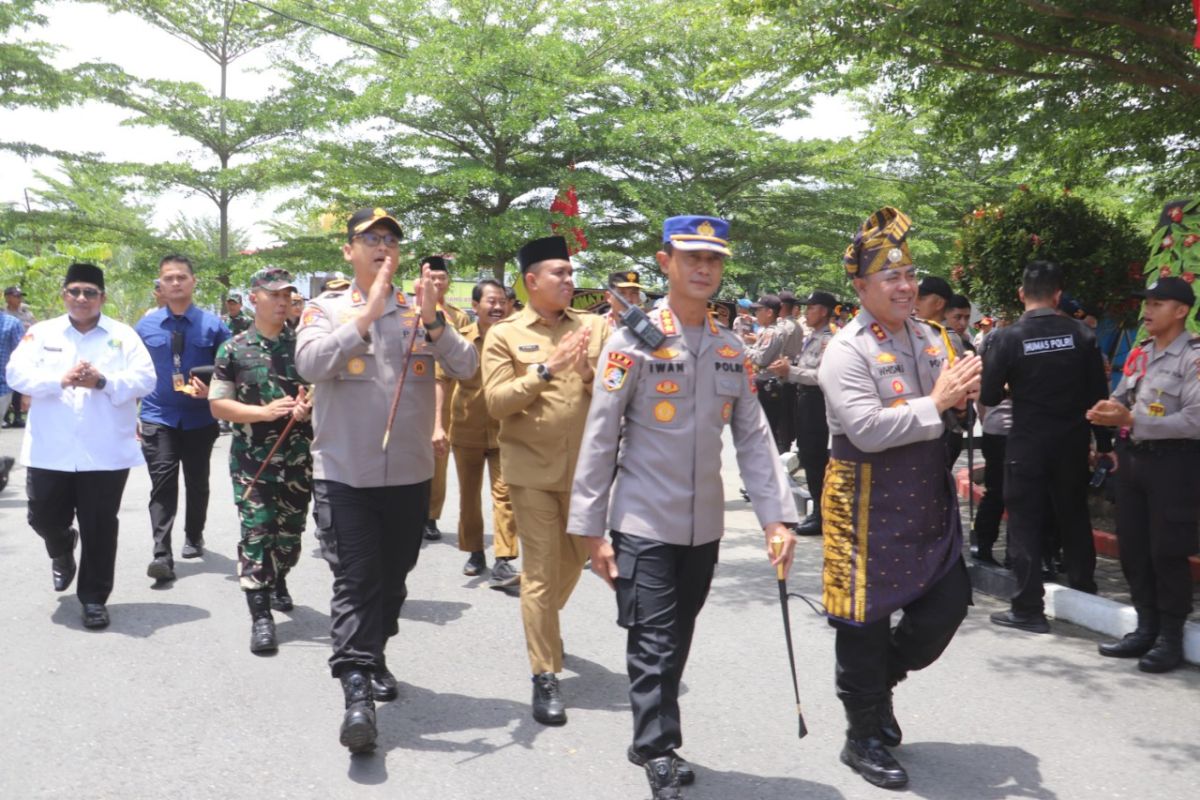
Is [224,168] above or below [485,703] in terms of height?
above

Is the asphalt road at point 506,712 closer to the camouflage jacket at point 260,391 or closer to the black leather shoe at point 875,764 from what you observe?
the black leather shoe at point 875,764

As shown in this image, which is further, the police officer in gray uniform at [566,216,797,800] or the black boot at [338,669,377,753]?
the black boot at [338,669,377,753]

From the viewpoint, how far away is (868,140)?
939 centimetres

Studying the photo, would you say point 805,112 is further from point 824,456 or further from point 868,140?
point 824,456

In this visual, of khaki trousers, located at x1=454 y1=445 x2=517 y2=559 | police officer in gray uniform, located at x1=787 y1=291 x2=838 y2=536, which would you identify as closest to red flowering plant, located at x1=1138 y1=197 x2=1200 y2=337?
police officer in gray uniform, located at x1=787 y1=291 x2=838 y2=536

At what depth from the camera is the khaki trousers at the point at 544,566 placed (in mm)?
4742

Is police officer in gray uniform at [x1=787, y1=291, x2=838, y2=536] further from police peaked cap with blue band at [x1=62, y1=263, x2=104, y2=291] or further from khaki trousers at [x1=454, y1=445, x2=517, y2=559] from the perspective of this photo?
police peaked cap with blue band at [x1=62, y1=263, x2=104, y2=291]

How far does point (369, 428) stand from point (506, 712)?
139 cm

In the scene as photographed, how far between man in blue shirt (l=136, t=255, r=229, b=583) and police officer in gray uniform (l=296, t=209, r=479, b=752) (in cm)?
286

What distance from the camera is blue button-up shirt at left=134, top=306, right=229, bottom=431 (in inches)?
290

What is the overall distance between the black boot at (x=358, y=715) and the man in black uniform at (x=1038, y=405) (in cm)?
377

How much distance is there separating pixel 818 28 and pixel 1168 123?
252 cm

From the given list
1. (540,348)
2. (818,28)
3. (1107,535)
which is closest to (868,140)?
(818,28)

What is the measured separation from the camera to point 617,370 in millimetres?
3844
